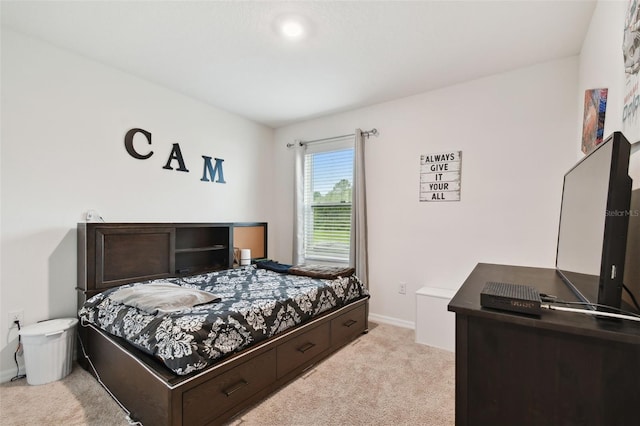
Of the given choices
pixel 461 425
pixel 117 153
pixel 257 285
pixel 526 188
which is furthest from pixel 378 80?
pixel 461 425

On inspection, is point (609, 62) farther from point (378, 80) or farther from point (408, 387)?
point (408, 387)

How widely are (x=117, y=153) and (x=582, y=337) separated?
3.40m

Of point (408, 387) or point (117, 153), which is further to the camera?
point (117, 153)

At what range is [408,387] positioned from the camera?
2.04m

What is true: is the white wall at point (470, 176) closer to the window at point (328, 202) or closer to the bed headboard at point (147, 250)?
the window at point (328, 202)

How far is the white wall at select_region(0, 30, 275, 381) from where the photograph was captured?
217cm

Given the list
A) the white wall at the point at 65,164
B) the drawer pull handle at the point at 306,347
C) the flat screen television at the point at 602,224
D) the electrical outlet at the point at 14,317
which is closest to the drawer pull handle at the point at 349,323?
the drawer pull handle at the point at 306,347

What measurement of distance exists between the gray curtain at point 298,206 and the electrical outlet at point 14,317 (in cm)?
269

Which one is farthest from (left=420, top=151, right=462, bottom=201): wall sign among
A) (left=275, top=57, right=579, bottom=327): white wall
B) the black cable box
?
the black cable box

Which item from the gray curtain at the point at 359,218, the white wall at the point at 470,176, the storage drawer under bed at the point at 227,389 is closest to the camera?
the storage drawer under bed at the point at 227,389

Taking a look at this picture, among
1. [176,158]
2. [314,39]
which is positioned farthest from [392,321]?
[176,158]

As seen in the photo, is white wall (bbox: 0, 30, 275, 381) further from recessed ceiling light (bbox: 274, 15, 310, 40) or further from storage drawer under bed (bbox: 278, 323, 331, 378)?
storage drawer under bed (bbox: 278, 323, 331, 378)

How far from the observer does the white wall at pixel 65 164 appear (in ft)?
7.13

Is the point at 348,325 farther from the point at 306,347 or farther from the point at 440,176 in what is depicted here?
the point at 440,176
